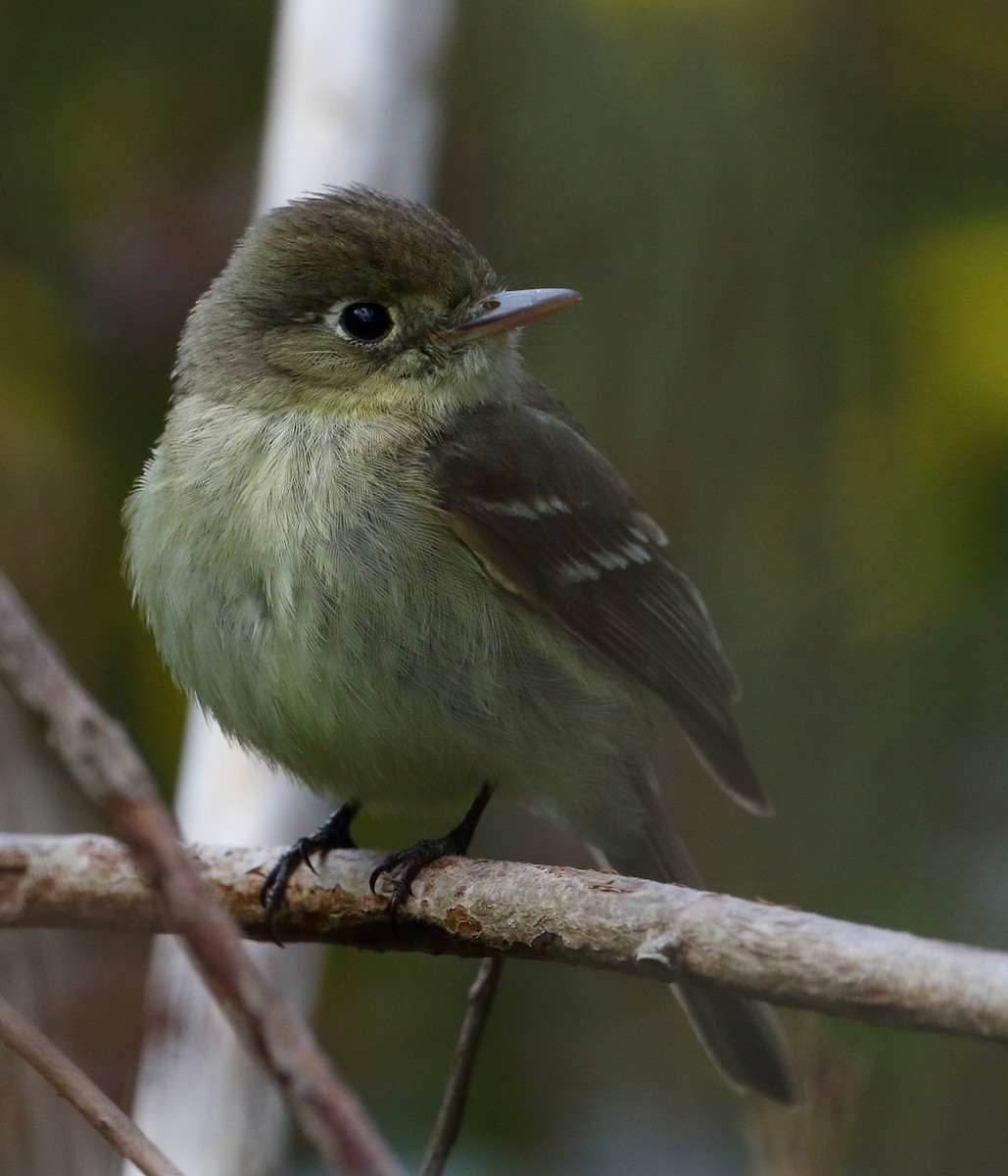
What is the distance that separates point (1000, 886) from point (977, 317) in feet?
5.90

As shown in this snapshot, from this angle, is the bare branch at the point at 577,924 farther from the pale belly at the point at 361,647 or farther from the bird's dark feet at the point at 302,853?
the pale belly at the point at 361,647

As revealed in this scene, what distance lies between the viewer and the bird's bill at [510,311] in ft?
12.6

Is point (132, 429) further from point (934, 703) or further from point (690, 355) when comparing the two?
point (934, 703)

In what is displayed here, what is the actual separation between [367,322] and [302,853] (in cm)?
143

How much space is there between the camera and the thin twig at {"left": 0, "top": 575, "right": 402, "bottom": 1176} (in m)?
1.37

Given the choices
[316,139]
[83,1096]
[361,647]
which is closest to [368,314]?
[316,139]

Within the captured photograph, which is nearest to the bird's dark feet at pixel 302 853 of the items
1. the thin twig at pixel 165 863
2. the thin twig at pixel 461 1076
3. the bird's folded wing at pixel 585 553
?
the thin twig at pixel 461 1076

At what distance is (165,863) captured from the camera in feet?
4.64

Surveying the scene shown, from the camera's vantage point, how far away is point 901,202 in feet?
17.2

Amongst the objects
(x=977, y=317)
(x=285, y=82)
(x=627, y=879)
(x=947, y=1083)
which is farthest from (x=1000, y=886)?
(x=285, y=82)

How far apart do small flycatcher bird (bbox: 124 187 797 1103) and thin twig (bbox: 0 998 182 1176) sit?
1.39 metres

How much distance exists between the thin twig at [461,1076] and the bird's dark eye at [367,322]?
1.79 meters

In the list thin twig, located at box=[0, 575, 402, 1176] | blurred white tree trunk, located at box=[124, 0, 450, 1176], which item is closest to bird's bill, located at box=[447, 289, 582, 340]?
blurred white tree trunk, located at box=[124, 0, 450, 1176]

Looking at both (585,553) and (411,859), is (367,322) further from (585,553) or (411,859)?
(411,859)
